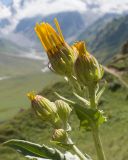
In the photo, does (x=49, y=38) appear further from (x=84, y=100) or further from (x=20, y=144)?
(x=20, y=144)

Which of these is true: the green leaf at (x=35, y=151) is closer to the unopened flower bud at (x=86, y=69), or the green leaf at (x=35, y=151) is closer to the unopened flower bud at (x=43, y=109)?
the unopened flower bud at (x=43, y=109)

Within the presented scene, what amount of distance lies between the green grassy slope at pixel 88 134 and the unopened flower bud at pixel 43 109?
97.9 feet

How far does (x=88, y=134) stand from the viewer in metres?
42.8

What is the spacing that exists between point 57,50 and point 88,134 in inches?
1579

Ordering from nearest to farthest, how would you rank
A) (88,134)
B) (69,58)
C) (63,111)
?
(69,58)
(63,111)
(88,134)

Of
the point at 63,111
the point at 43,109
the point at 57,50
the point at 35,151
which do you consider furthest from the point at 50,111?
the point at 57,50

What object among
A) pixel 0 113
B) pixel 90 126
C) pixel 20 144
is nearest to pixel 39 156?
pixel 20 144

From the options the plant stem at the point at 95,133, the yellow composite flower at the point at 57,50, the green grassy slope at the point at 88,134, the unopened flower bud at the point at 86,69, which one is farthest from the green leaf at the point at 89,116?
the green grassy slope at the point at 88,134

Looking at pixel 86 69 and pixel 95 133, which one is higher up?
pixel 86 69

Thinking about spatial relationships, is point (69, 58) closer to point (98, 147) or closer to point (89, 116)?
point (89, 116)

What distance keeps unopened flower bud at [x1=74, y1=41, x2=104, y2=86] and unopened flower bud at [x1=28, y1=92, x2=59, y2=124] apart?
1.54 ft

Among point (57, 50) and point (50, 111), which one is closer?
point (57, 50)

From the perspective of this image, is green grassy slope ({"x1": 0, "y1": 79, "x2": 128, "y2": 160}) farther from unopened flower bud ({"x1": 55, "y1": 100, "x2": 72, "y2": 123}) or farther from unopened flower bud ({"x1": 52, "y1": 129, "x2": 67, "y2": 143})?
unopened flower bud ({"x1": 52, "y1": 129, "x2": 67, "y2": 143})

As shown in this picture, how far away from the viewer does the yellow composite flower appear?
282 centimetres
